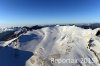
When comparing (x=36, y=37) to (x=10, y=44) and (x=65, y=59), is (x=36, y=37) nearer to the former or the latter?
(x=10, y=44)

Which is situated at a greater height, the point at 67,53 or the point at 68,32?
the point at 68,32

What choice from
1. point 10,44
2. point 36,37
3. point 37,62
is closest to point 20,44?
point 10,44

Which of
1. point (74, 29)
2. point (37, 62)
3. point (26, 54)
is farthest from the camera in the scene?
point (74, 29)

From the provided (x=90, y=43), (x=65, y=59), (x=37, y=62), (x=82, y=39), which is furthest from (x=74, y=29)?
(x=37, y=62)

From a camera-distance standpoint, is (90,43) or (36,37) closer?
(90,43)

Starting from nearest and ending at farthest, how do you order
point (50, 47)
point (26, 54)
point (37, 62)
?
point (37, 62) → point (26, 54) → point (50, 47)

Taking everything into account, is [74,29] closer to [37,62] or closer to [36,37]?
[36,37]
